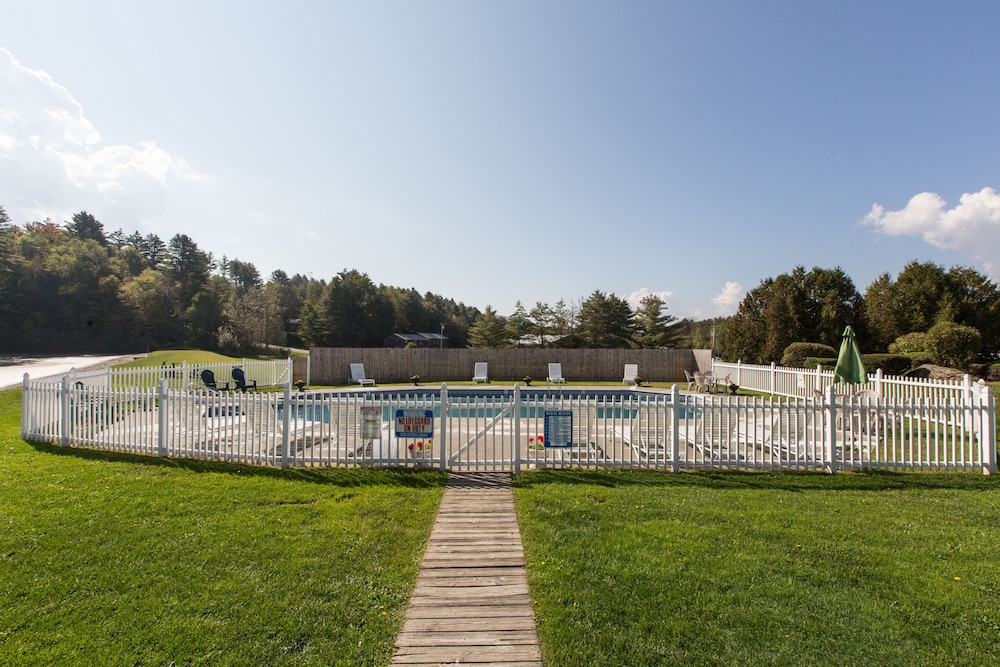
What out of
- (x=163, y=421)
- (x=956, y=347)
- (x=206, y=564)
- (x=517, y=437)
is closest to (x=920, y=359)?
(x=956, y=347)

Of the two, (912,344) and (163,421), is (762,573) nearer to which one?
(163,421)

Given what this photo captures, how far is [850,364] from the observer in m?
7.80

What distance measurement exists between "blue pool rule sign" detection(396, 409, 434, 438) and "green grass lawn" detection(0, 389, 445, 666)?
564 mm

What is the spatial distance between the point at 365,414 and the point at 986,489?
7.83 metres

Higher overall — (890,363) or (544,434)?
(890,363)

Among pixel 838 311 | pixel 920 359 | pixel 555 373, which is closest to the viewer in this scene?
pixel 920 359

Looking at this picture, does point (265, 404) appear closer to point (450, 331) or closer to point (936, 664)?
point (936, 664)

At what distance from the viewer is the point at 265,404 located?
6297mm

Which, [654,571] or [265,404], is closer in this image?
[654,571]

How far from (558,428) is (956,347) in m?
16.9

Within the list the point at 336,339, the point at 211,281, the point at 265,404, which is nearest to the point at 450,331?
the point at 336,339

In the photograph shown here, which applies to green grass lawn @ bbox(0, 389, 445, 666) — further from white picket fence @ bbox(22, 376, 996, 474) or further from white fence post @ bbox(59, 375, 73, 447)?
white fence post @ bbox(59, 375, 73, 447)

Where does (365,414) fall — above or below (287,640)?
above

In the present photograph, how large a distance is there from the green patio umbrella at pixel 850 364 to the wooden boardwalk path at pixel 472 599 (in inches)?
266
